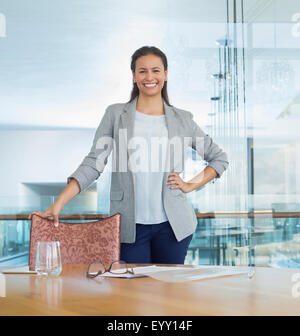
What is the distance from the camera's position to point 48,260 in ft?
3.76

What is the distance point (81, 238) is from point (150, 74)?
2.27ft

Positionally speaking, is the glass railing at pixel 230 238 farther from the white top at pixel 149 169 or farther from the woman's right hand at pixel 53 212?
the woman's right hand at pixel 53 212

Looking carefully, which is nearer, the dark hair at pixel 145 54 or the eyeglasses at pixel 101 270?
the eyeglasses at pixel 101 270

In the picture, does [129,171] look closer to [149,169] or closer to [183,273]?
[149,169]

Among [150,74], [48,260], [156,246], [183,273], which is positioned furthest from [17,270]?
[150,74]

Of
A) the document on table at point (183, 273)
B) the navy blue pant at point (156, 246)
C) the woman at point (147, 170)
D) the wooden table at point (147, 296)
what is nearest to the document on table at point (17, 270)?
the wooden table at point (147, 296)

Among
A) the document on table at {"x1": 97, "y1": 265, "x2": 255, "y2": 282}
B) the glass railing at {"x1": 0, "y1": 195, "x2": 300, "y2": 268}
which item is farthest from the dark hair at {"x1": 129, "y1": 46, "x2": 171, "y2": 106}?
the glass railing at {"x1": 0, "y1": 195, "x2": 300, "y2": 268}

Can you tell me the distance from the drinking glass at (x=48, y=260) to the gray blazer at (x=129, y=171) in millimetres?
542

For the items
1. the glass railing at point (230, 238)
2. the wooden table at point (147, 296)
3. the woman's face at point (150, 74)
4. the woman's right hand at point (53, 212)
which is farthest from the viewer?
the glass railing at point (230, 238)

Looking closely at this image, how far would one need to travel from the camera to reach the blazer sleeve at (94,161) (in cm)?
169

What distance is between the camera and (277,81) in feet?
17.1
